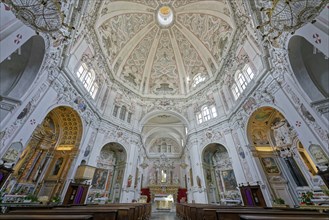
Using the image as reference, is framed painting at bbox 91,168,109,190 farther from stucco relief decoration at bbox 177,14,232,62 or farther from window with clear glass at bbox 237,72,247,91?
stucco relief decoration at bbox 177,14,232,62

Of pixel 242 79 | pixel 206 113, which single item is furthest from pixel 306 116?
pixel 206 113

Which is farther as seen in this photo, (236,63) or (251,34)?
(236,63)

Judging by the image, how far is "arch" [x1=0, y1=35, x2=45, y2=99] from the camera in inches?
234

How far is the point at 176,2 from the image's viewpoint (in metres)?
16.4

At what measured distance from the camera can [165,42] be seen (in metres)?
19.2

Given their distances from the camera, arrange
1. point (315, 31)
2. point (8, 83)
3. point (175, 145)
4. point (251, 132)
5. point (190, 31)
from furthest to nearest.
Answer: point (175, 145), point (190, 31), point (251, 132), point (8, 83), point (315, 31)

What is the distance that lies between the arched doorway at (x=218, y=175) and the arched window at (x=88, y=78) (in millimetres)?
12197

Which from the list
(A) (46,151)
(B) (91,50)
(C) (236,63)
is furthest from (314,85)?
(A) (46,151)

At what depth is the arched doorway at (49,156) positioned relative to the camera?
8044 millimetres

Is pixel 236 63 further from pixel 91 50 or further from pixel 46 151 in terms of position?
pixel 46 151

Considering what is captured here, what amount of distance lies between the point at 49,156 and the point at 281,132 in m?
16.3

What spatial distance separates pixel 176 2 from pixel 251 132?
1632 centimetres

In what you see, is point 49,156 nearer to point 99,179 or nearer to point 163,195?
point 99,179

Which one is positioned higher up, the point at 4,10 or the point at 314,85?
the point at 4,10
